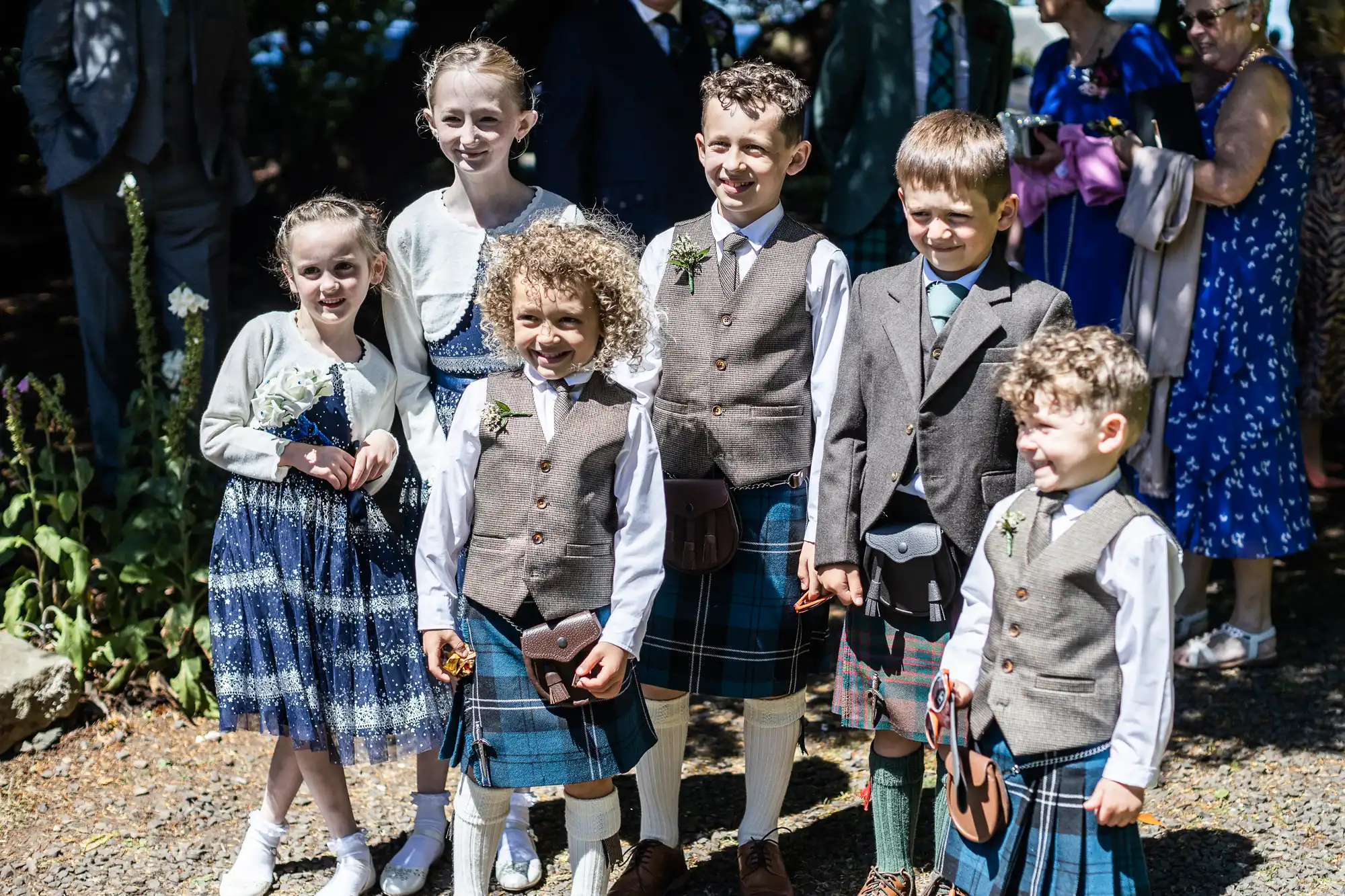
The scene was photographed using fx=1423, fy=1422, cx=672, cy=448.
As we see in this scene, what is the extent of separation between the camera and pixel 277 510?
3.29 m

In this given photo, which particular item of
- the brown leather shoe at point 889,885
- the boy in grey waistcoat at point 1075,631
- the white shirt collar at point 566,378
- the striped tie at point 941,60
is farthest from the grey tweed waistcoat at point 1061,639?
the striped tie at point 941,60

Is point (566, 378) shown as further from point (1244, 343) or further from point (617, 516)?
point (1244, 343)

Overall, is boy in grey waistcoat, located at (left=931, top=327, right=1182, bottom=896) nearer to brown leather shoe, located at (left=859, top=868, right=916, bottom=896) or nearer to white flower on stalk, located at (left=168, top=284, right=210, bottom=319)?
brown leather shoe, located at (left=859, top=868, right=916, bottom=896)

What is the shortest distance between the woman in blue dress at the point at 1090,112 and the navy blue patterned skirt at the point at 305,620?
8.13 ft

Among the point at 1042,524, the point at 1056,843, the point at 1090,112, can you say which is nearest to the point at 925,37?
the point at 1090,112

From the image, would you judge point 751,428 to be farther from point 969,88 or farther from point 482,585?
point 969,88

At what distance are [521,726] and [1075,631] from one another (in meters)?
1.12

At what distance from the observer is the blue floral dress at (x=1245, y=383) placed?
446 cm

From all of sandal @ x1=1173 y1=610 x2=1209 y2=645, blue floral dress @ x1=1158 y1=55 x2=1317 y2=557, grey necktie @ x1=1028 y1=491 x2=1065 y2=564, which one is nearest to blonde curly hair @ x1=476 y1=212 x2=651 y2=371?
grey necktie @ x1=1028 y1=491 x2=1065 y2=564

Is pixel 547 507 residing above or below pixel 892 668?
above

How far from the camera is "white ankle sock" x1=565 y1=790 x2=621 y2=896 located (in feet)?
9.84

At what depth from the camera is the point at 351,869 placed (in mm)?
3389

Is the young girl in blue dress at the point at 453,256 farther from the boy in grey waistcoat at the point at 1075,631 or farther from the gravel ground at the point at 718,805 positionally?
the boy in grey waistcoat at the point at 1075,631

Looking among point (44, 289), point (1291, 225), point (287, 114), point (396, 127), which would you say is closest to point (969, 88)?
point (1291, 225)
